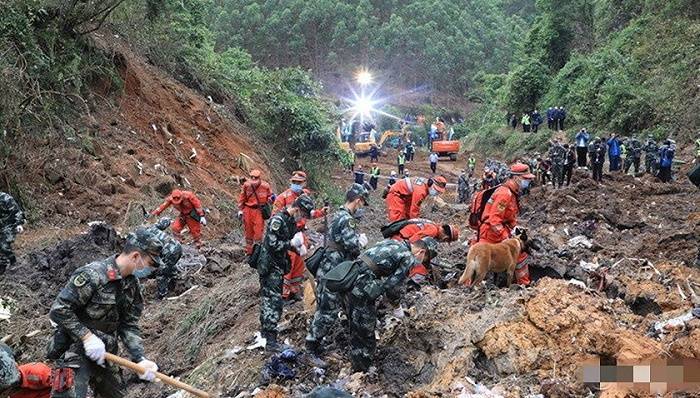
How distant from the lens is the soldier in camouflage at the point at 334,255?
20.3 ft

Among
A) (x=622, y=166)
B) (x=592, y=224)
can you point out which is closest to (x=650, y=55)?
(x=622, y=166)

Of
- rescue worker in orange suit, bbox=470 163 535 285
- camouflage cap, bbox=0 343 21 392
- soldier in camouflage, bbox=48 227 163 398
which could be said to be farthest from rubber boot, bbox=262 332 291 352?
rescue worker in orange suit, bbox=470 163 535 285

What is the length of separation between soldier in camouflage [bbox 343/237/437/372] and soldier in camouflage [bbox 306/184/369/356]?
12.6 inches

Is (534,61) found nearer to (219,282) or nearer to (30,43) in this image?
(30,43)

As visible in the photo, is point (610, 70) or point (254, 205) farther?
point (610, 70)

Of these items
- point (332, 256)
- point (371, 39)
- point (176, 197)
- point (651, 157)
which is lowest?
point (332, 256)

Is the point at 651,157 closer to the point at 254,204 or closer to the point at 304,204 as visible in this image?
the point at 254,204

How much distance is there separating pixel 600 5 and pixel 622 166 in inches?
742

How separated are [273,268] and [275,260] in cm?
9

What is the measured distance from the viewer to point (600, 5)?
3750cm

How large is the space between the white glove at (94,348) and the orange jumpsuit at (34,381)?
0.37 meters

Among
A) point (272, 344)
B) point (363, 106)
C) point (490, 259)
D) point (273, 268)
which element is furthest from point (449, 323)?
point (363, 106)

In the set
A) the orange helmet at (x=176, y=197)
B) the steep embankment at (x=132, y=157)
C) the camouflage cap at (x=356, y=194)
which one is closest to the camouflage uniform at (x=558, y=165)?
the steep embankment at (x=132, y=157)

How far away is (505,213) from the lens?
7.95m
